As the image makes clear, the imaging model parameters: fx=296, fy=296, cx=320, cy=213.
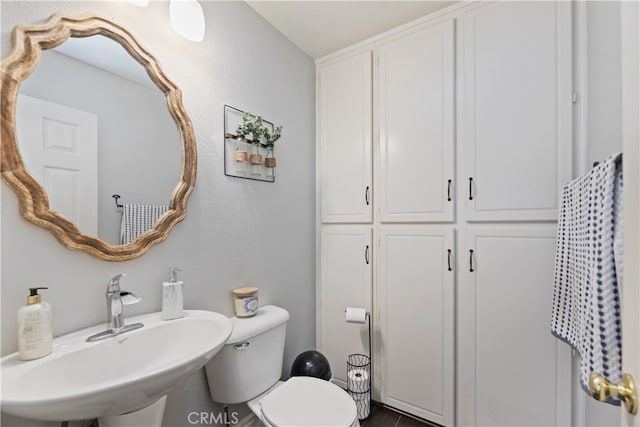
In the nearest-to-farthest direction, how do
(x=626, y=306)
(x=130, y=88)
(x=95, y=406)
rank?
1. (x=626, y=306)
2. (x=95, y=406)
3. (x=130, y=88)

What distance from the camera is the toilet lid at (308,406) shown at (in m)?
1.19

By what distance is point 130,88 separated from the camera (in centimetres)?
116

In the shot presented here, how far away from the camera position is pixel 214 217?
1.47 metres

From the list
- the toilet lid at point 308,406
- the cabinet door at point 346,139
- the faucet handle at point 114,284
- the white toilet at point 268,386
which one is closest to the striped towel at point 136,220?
the faucet handle at point 114,284

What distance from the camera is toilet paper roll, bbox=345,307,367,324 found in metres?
1.86

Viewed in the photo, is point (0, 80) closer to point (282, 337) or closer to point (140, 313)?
point (140, 313)

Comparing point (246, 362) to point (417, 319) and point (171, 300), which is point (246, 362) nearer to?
point (171, 300)

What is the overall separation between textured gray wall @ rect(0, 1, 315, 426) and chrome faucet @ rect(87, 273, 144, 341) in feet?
0.21

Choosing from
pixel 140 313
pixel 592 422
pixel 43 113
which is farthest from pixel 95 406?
pixel 592 422

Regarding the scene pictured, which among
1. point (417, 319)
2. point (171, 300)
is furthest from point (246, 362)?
point (417, 319)

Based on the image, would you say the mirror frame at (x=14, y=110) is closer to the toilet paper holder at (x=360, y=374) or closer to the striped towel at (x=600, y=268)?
the toilet paper holder at (x=360, y=374)

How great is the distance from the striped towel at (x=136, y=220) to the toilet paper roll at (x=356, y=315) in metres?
1.24

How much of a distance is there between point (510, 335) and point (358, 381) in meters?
0.90

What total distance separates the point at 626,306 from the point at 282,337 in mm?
1385
